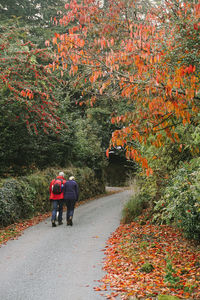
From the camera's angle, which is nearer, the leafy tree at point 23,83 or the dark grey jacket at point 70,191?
the dark grey jacket at point 70,191

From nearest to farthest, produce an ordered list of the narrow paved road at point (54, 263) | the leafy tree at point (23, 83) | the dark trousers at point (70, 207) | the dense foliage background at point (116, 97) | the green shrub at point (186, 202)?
the narrow paved road at point (54, 263), the dense foliage background at point (116, 97), the green shrub at point (186, 202), the dark trousers at point (70, 207), the leafy tree at point (23, 83)

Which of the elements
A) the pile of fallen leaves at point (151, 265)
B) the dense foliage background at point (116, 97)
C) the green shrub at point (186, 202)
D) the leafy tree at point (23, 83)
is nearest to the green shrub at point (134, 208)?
the dense foliage background at point (116, 97)

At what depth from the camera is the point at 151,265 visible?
21.8ft

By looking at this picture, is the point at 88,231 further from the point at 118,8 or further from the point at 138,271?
the point at 118,8

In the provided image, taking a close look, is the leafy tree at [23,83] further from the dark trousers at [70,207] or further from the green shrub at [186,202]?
the green shrub at [186,202]

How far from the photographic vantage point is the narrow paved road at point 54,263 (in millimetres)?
5602

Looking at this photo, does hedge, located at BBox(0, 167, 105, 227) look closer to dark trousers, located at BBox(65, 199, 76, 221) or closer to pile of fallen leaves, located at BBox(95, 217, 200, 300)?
dark trousers, located at BBox(65, 199, 76, 221)

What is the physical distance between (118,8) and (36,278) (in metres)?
8.25

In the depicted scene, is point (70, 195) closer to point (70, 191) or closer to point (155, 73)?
point (70, 191)

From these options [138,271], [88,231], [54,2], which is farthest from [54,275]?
[54,2]

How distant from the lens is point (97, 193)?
26.4 m

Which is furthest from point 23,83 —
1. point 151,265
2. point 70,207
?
point 151,265

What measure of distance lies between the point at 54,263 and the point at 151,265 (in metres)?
2.28

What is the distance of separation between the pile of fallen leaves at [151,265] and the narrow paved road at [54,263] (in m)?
0.35
